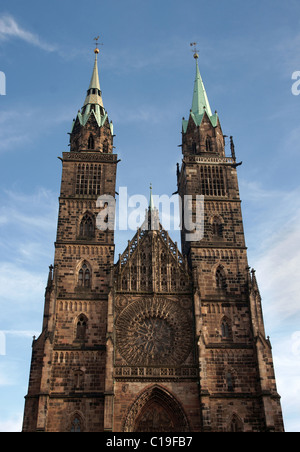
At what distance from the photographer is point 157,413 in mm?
29969

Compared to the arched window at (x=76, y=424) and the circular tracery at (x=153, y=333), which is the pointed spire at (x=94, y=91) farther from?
the arched window at (x=76, y=424)

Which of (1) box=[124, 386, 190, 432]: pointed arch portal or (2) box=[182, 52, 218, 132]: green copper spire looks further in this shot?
(2) box=[182, 52, 218, 132]: green copper spire

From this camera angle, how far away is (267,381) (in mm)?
29812

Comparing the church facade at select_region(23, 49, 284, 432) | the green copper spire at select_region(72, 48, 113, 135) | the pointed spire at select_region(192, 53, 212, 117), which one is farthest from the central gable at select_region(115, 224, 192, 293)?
the pointed spire at select_region(192, 53, 212, 117)

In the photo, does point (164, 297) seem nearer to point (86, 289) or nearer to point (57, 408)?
point (86, 289)

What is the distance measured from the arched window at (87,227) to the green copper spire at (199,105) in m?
11.6

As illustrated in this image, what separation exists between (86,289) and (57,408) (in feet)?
24.4

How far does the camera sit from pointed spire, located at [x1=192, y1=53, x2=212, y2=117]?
41.7 meters

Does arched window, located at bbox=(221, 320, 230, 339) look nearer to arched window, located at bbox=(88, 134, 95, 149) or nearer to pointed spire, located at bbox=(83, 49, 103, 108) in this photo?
arched window, located at bbox=(88, 134, 95, 149)

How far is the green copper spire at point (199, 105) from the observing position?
40759 mm

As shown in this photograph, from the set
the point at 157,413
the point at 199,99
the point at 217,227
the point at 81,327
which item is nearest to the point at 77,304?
the point at 81,327

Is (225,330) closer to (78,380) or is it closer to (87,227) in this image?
(78,380)

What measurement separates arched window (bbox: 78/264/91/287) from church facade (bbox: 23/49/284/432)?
0.23 ft

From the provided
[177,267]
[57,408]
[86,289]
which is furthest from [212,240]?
[57,408]
